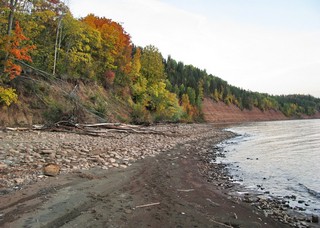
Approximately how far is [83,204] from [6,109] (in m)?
16.5

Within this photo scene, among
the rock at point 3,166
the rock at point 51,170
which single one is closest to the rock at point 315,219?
the rock at point 51,170

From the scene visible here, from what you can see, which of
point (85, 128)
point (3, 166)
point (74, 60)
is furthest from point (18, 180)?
point (74, 60)

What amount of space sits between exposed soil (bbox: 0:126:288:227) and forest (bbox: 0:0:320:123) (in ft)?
42.9

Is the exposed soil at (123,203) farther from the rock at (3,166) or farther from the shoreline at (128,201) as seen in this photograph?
the rock at (3,166)

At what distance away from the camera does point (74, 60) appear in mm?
28344

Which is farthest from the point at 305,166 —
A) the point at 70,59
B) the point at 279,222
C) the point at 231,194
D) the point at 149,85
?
the point at 149,85

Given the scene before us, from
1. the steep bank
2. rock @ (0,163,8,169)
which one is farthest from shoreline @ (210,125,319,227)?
the steep bank

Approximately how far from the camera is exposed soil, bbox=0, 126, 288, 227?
504 centimetres

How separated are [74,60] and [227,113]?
91229 millimetres

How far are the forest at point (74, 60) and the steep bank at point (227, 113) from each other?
4500 centimetres

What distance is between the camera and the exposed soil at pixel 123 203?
5043 mm

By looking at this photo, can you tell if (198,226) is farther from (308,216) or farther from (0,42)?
(0,42)

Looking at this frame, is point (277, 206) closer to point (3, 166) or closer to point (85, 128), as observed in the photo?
point (3, 166)

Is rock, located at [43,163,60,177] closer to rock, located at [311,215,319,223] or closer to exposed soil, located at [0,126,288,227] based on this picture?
exposed soil, located at [0,126,288,227]
